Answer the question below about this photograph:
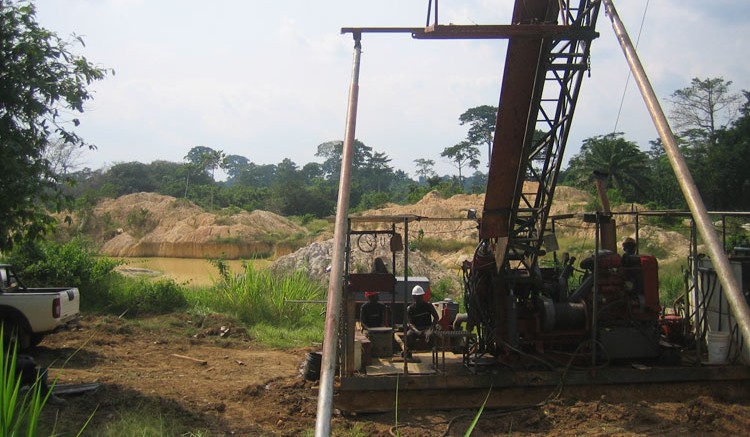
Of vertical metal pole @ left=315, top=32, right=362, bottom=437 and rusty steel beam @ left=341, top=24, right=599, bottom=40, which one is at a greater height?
rusty steel beam @ left=341, top=24, right=599, bottom=40

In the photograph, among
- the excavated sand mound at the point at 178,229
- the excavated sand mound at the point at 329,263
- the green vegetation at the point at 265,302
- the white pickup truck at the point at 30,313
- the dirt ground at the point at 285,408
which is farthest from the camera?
the excavated sand mound at the point at 178,229

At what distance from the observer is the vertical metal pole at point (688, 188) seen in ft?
10.4

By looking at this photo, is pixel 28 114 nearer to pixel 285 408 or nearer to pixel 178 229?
pixel 285 408

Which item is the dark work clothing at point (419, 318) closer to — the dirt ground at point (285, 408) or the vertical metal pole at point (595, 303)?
the dirt ground at point (285, 408)

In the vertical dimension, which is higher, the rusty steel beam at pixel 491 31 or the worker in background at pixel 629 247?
the rusty steel beam at pixel 491 31

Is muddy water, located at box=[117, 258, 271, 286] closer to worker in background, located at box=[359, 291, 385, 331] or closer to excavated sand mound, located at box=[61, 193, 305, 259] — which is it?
excavated sand mound, located at box=[61, 193, 305, 259]

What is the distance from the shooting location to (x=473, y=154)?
7450 cm

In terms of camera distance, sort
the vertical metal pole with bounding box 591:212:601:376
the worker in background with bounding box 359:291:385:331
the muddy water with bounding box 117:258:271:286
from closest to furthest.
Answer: the vertical metal pole with bounding box 591:212:601:376, the worker in background with bounding box 359:291:385:331, the muddy water with bounding box 117:258:271:286

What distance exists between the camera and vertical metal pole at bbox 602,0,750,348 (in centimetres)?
316

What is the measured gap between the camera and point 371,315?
11516 mm

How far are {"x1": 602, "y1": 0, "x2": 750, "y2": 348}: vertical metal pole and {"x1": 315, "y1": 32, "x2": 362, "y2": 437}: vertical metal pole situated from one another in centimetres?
188

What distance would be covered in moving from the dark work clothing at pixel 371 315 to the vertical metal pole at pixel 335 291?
21.5 feet

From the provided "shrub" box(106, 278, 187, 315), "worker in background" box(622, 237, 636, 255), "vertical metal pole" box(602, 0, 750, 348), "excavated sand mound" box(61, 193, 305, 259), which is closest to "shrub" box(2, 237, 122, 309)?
"shrub" box(106, 278, 187, 315)

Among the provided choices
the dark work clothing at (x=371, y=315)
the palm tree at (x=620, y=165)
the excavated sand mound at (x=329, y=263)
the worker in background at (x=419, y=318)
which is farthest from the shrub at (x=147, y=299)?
the palm tree at (x=620, y=165)
